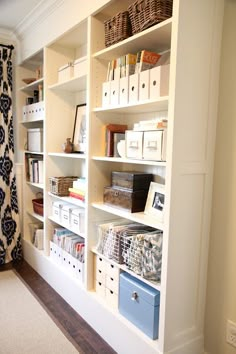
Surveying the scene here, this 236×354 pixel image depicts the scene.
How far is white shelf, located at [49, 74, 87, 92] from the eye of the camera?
2.25 meters

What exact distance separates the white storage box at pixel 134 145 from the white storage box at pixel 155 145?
4 cm

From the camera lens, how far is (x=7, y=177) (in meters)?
3.16

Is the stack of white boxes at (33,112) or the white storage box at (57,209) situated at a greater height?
the stack of white boxes at (33,112)

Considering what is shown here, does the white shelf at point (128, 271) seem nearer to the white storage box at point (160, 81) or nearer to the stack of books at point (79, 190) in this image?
the stack of books at point (79, 190)

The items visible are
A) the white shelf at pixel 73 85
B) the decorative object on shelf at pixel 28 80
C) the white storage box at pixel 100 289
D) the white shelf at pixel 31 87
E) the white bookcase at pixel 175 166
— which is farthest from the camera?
the decorative object on shelf at pixel 28 80

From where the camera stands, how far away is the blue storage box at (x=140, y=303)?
1.61 m

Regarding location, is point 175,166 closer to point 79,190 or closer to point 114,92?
point 114,92

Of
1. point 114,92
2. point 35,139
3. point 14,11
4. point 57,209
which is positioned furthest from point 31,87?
point 114,92

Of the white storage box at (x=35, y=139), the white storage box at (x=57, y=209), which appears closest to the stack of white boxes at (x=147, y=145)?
the white storage box at (x=57, y=209)

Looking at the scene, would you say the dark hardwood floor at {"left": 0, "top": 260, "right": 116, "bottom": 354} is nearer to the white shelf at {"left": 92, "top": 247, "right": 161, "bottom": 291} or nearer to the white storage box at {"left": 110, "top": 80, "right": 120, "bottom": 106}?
the white shelf at {"left": 92, "top": 247, "right": 161, "bottom": 291}

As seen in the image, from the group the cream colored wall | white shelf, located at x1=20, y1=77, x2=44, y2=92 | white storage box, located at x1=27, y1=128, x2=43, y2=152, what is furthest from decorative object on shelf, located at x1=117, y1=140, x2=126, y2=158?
white shelf, located at x1=20, y1=77, x2=44, y2=92

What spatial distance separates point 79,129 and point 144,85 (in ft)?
3.64

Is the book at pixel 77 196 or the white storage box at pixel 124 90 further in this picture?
the book at pixel 77 196

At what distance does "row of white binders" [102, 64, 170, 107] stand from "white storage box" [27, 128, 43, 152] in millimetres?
1209
